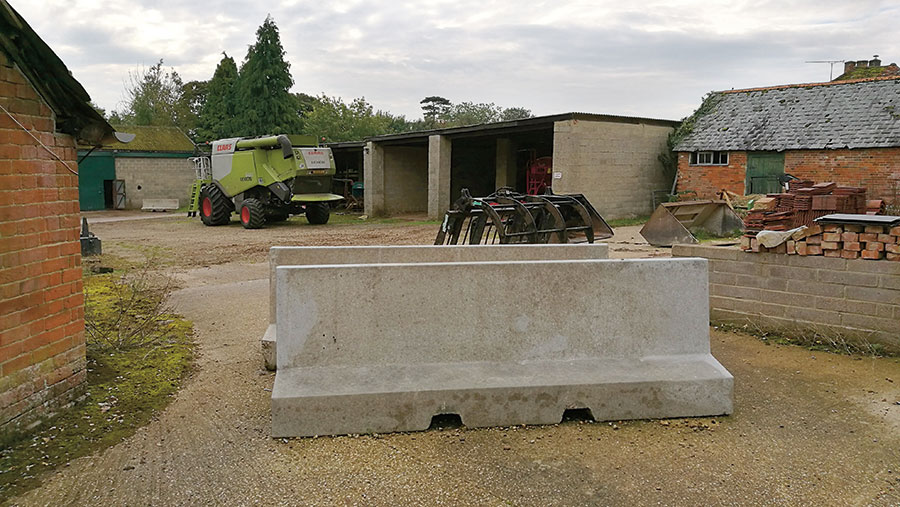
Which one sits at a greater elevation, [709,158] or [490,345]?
[709,158]

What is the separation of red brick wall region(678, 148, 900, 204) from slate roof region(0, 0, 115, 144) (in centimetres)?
1874

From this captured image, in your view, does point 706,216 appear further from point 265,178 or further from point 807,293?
point 265,178

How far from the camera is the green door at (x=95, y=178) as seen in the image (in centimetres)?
3020

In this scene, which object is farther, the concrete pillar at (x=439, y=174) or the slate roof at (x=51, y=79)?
the concrete pillar at (x=439, y=174)

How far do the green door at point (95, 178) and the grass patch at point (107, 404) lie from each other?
1053 inches

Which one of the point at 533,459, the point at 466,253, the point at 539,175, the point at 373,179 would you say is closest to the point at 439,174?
the point at 373,179

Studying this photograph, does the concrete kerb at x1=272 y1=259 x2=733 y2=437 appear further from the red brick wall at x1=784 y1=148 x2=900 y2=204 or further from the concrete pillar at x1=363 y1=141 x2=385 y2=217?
the concrete pillar at x1=363 y1=141 x2=385 y2=217

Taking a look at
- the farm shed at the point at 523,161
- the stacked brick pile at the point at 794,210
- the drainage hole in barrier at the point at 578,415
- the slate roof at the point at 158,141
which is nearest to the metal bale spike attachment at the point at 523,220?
the stacked brick pile at the point at 794,210

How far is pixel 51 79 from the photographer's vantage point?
4.07m

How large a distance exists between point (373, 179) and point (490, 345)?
21.1m

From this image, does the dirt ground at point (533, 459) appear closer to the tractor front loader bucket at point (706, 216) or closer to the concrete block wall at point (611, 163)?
the tractor front loader bucket at point (706, 216)

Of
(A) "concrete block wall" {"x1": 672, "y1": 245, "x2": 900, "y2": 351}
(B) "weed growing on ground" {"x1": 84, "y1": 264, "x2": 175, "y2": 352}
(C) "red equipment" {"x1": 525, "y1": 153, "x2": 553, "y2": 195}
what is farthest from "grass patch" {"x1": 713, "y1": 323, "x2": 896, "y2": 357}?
(C) "red equipment" {"x1": 525, "y1": 153, "x2": 553, "y2": 195}

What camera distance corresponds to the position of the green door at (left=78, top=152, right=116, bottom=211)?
30.2 meters

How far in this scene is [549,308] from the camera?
174 inches
